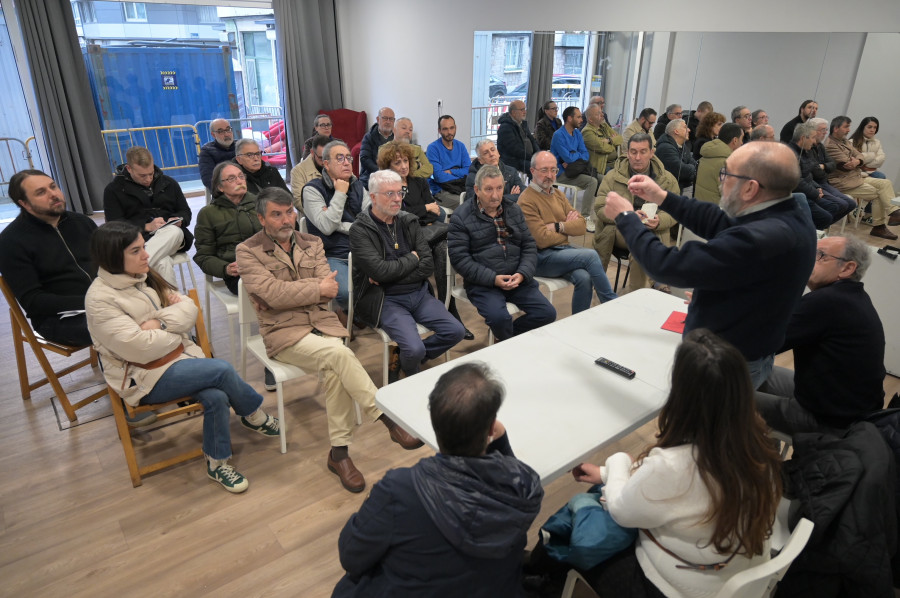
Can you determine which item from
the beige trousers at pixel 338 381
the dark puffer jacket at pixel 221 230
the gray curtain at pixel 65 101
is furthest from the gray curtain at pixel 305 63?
the beige trousers at pixel 338 381

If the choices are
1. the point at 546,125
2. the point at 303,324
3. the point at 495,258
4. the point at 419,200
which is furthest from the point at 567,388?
the point at 546,125

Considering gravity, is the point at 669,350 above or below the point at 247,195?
below

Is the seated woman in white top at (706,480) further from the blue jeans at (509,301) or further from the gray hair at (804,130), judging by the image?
the gray hair at (804,130)

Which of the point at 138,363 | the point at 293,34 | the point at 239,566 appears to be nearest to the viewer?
the point at 239,566

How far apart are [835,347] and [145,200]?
3836 millimetres

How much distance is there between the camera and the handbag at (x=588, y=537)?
4.98 feet

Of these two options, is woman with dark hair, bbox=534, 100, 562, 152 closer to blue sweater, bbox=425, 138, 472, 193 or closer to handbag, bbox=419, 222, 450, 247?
blue sweater, bbox=425, 138, 472, 193

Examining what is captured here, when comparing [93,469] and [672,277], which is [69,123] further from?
[672,277]

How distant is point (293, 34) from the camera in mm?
7520

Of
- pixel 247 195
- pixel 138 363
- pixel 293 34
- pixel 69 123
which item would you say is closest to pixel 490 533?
pixel 138 363

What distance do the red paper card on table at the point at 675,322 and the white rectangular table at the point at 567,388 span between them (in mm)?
32

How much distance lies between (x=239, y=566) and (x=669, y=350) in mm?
1793

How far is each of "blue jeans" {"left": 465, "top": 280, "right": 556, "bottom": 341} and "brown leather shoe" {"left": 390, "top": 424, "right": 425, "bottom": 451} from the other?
0.87m

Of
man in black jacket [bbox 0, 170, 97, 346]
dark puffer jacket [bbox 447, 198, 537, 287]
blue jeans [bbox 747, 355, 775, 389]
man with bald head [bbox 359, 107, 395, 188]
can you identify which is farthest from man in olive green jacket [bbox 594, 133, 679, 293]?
man in black jacket [bbox 0, 170, 97, 346]
